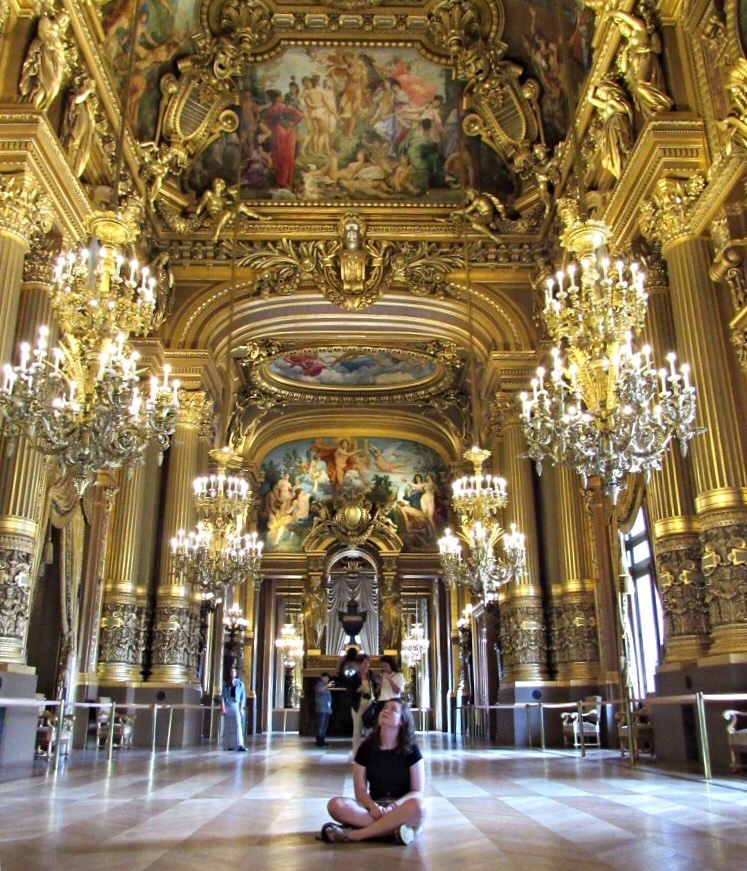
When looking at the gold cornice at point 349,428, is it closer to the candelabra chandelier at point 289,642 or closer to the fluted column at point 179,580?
the candelabra chandelier at point 289,642

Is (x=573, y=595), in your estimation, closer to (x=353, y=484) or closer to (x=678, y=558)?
(x=678, y=558)

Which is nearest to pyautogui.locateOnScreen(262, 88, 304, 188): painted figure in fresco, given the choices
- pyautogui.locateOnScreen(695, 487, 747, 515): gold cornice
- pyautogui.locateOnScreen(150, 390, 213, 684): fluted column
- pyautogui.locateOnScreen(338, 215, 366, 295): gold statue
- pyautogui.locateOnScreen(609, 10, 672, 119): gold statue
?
pyautogui.locateOnScreen(338, 215, 366, 295): gold statue

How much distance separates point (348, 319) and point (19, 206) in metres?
8.61

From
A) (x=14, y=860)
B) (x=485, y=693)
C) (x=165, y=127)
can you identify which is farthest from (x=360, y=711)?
(x=165, y=127)

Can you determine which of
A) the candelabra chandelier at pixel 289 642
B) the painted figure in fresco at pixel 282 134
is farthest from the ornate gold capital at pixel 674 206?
the candelabra chandelier at pixel 289 642

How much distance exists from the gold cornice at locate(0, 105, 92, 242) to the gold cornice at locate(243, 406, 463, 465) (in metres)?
14.0

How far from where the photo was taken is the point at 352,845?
13.4ft

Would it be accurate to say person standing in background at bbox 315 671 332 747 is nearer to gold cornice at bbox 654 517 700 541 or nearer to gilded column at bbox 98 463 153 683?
gilded column at bbox 98 463 153 683

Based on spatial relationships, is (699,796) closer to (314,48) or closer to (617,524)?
(617,524)

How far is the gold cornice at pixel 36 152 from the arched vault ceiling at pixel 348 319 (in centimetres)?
463

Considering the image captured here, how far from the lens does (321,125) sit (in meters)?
14.9

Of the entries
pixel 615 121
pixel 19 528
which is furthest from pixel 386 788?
pixel 615 121

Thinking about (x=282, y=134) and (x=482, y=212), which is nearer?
(x=282, y=134)

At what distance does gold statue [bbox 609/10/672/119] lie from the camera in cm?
967
